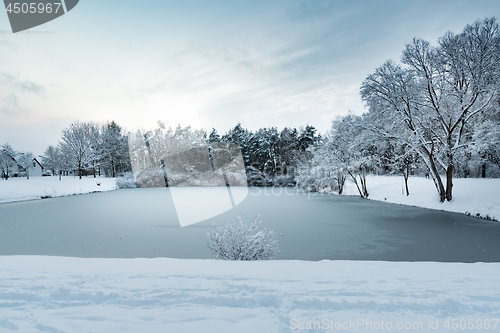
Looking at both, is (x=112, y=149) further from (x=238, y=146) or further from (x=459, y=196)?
(x=459, y=196)

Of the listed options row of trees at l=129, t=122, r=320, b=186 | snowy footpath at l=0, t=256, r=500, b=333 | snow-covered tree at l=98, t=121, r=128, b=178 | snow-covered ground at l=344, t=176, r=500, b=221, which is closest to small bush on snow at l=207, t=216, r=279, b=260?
snowy footpath at l=0, t=256, r=500, b=333

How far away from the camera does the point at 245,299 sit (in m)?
3.33

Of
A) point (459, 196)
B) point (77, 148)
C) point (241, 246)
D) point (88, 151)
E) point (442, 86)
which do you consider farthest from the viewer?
point (88, 151)

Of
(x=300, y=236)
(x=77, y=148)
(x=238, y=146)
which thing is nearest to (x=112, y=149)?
(x=77, y=148)

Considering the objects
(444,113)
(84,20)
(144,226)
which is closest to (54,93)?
(84,20)

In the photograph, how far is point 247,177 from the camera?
43.8 m

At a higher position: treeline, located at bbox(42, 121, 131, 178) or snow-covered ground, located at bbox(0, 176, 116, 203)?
treeline, located at bbox(42, 121, 131, 178)

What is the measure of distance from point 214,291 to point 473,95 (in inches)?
695

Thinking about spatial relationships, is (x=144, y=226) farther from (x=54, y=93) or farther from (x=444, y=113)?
(x=444, y=113)

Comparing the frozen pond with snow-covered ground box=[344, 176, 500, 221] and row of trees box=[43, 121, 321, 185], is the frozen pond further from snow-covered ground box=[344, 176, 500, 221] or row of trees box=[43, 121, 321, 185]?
row of trees box=[43, 121, 321, 185]

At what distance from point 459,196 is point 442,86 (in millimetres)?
7083

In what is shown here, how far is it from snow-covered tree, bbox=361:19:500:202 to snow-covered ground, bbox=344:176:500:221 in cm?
91

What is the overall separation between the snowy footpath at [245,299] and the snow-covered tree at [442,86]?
1309cm

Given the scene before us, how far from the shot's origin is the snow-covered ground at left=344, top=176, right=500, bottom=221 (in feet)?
43.9
